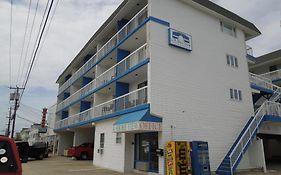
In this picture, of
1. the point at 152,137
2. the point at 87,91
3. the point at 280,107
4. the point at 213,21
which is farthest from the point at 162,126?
the point at 87,91

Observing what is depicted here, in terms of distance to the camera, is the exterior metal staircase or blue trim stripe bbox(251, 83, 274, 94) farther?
blue trim stripe bbox(251, 83, 274, 94)

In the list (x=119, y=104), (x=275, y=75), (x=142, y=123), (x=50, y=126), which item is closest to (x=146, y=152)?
(x=142, y=123)

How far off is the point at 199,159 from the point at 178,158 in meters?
1.43

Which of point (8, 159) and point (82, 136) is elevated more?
point (82, 136)

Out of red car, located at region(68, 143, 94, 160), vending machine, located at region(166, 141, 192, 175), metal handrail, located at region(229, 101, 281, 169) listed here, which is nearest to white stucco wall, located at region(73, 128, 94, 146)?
red car, located at region(68, 143, 94, 160)

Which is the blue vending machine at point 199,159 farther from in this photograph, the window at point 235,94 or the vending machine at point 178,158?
the window at point 235,94

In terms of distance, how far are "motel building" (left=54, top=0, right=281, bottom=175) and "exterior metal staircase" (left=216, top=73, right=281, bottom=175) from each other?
0.07 meters

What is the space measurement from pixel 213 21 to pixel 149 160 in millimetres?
12674

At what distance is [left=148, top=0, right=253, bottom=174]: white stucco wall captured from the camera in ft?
50.4

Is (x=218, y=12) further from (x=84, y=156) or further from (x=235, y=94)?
(x=84, y=156)

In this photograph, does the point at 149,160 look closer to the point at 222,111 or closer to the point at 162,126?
the point at 162,126

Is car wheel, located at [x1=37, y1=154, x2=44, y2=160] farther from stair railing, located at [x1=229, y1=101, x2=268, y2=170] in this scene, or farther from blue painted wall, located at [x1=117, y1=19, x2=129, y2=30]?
stair railing, located at [x1=229, y1=101, x2=268, y2=170]

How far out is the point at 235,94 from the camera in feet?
64.3

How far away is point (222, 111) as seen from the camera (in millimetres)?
18094
